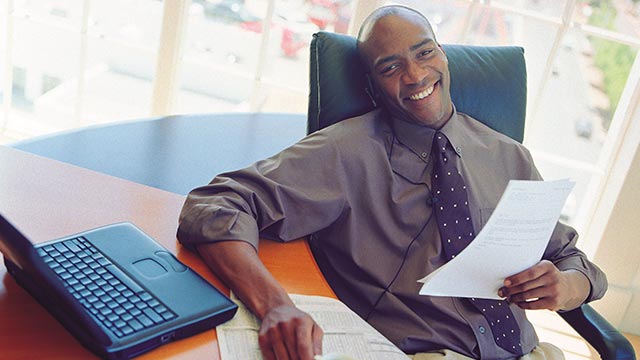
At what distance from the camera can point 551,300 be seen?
4.59ft

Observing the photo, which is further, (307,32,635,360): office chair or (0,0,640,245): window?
(0,0,640,245): window

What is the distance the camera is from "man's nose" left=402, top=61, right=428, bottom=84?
153 cm

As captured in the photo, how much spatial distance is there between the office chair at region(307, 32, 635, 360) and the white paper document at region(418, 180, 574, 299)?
0.33 metres

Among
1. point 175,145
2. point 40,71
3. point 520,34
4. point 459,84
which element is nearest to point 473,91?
point 459,84

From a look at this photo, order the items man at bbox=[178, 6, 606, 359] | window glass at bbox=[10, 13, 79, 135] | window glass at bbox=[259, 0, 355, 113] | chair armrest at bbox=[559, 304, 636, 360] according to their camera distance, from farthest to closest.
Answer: window glass at bbox=[10, 13, 79, 135] < window glass at bbox=[259, 0, 355, 113] < chair armrest at bbox=[559, 304, 636, 360] < man at bbox=[178, 6, 606, 359]

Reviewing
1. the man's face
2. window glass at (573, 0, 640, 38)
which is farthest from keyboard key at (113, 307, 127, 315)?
window glass at (573, 0, 640, 38)

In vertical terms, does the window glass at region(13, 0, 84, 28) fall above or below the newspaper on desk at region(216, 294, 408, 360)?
above

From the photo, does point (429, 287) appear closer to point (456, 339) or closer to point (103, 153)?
point (456, 339)

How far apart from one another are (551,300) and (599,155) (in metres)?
1.50

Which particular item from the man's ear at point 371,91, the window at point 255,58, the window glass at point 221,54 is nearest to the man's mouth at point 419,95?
the man's ear at point 371,91

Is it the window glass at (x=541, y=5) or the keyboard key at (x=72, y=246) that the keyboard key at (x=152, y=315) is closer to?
the keyboard key at (x=72, y=246)

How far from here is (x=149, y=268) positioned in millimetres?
1080

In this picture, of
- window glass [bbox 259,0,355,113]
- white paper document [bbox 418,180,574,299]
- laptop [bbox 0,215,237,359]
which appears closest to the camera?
laptop [bbox 0,215,237,359]

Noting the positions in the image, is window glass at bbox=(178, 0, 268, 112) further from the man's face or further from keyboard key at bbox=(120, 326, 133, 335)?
keyboard key at bbox=(120, 326, 133, 335)
